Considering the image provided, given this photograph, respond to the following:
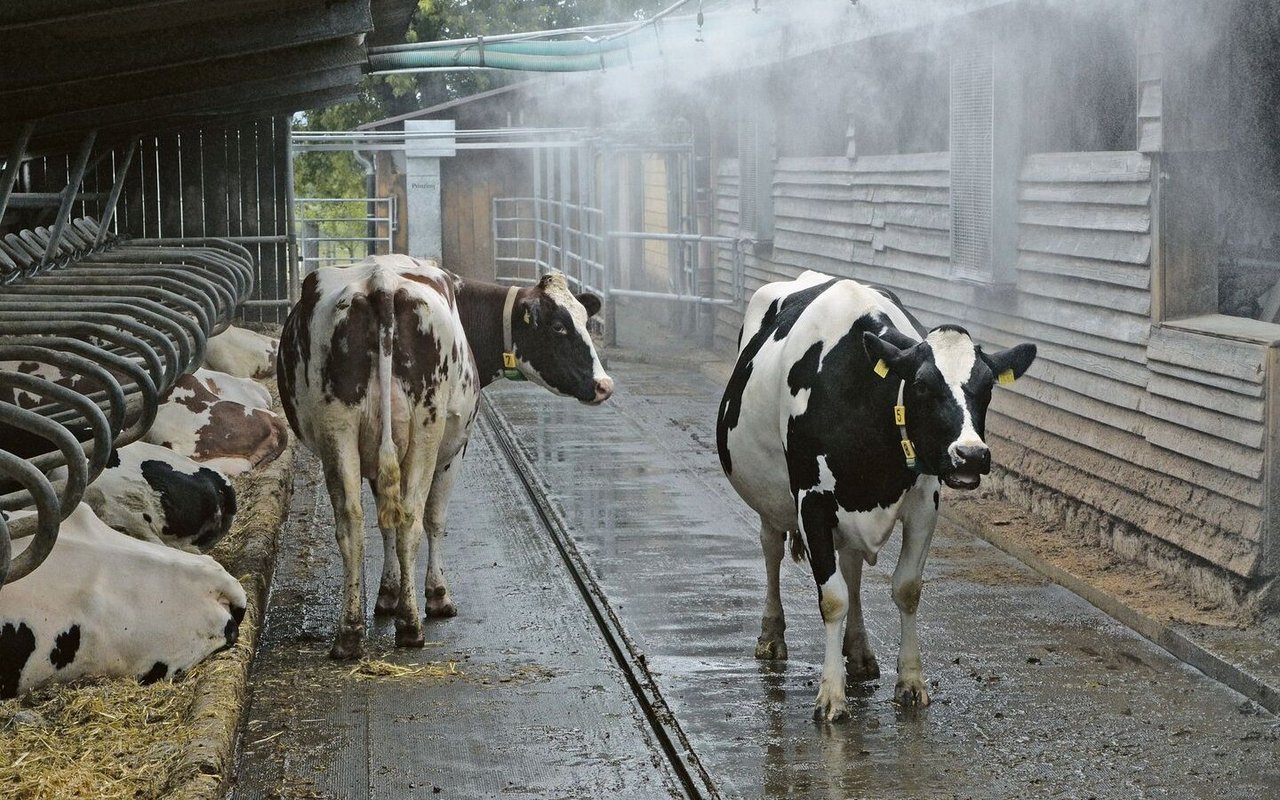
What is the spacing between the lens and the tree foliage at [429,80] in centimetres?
3678

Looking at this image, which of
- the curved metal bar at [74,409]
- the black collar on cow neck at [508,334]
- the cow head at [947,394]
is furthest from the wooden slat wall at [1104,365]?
the curved metal bar at [74,409]

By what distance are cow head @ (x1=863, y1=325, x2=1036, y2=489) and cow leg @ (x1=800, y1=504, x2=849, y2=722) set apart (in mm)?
538

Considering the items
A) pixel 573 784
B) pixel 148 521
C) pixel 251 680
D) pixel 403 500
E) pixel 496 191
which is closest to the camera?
pixel 573 784

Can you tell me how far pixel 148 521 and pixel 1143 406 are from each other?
5204 mm

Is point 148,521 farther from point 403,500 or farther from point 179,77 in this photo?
point 179,77

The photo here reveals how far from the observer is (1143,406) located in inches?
343

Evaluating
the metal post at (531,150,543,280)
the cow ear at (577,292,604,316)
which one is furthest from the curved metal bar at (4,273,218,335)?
the metal post at (531,150,543,280)

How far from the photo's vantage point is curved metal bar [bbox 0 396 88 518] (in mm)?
4250

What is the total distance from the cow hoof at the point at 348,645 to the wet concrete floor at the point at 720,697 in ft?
0.27

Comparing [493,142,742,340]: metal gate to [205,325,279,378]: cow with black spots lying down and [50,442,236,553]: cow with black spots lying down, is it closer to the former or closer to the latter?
[205,325,279,378]: cow with black spots lying down

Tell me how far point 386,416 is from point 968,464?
2.71 metres

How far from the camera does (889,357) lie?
6.05 meters

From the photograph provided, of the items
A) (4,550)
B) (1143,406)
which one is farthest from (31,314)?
(1143,406)

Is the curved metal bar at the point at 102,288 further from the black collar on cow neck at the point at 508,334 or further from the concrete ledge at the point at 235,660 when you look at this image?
the black collar on cow neck at the point at 508,334
